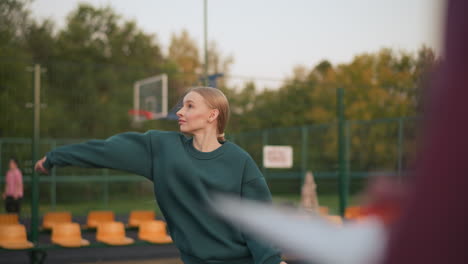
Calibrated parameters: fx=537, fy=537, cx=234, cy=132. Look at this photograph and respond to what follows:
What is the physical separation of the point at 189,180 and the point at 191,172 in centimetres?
3

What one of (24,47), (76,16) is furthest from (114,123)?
(76,16)

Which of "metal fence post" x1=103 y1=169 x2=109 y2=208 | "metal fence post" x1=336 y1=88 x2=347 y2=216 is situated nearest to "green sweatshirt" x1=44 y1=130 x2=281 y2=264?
"metal fence post" x1=336 y1=88 x2=347 y2=216

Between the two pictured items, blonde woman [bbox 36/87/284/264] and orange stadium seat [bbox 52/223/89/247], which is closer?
blonde woman [bbox 36/87/284/264]

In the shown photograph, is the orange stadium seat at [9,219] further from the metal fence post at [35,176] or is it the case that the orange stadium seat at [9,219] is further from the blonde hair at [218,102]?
the blonde hair at [218,102]

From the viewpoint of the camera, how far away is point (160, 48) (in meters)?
38.4

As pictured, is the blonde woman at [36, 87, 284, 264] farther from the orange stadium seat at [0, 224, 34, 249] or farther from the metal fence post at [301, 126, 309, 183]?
the metal fence post at [301, 126, 309, 183]

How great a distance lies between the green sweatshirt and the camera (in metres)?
2.24

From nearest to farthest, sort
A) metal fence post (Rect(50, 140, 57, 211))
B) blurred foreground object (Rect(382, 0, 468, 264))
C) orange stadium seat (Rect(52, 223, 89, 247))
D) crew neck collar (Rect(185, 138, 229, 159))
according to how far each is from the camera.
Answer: blurred foreground object (Rect(382, 0, 468, 264)) → crew neck collar (Rect(185, 138, 229, 159)) → orange stadium seat (Rect(52, 223, 89, 247)) → metal fence post (Rect(50, 140, 57, 211))

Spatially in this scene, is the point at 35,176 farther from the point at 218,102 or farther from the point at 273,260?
the point at 273,260

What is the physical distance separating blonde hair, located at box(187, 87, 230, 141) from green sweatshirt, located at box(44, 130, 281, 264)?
6.8 inches

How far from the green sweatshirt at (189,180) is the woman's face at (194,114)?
75mm

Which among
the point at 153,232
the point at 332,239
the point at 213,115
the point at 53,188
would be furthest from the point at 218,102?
the point at 53,188

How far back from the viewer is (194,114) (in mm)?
2434

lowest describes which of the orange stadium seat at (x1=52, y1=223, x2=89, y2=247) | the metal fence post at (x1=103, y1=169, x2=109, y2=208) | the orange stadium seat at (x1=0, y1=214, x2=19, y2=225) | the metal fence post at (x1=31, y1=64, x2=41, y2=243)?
the metal fence post at (x1=103, y1=169, x2=109, y2=208)
